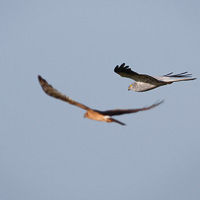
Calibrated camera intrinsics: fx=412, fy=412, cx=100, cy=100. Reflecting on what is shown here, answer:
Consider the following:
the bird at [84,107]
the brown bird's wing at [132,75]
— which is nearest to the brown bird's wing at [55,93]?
the bird at [84,107]

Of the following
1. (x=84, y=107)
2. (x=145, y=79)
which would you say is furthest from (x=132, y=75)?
(x=84, y=107)

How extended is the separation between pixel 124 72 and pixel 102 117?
256 inches

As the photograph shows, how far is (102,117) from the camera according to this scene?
33.7 feet

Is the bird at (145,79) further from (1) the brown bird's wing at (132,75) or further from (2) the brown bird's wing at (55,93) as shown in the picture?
(2) the brown bird's wing at (55,93)

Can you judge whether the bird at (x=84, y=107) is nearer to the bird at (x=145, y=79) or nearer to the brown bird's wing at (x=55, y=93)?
the brown bird's wing at (x=55, y=93)

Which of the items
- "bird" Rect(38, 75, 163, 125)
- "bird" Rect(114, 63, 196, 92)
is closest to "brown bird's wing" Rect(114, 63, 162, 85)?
"bird" Rect(114, 63, 196, 92)

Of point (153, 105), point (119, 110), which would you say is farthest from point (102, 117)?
point (153, 105)

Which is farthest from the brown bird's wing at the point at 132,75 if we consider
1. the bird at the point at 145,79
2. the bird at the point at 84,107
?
the bird at the point at 84,107

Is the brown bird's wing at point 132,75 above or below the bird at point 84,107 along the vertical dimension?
above

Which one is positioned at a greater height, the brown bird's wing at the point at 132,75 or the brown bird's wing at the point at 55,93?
the brown bird's wing at the point at 132,75

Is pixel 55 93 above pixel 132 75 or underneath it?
underneath

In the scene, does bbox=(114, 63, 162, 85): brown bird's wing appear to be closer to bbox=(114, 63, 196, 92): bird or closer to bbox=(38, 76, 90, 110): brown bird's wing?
bbox=(114, 63, 196, 92): bird

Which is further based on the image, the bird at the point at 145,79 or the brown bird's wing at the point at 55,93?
the bird at the point at 145,79

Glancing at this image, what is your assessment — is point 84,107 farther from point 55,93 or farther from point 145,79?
point 145,79
